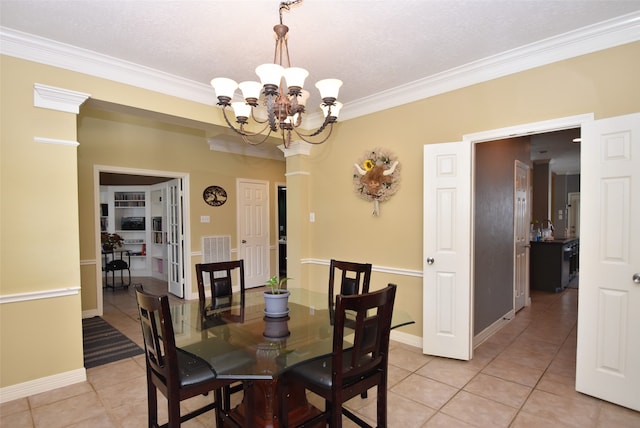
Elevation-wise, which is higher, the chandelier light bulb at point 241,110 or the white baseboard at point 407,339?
the chandelier light bulb at point 241,110

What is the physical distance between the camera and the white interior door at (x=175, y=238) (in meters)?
5.38

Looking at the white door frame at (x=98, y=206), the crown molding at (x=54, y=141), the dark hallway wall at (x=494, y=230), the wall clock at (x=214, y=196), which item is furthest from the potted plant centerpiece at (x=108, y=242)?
the dark hallway wall at (x=494, y=230)

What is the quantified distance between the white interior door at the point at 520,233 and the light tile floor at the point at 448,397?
3.86ft

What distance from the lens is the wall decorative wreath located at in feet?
11.7

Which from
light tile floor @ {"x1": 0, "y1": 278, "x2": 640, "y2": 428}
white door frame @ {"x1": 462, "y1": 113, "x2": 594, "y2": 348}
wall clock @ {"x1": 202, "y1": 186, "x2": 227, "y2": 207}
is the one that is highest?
white door frame @ {"x1": 462, "y1": 113, "x2": 594, "y2": 348}

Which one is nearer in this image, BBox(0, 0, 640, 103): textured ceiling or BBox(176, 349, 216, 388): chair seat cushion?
BBox(176, 349, 216, 388): chair seat cushion

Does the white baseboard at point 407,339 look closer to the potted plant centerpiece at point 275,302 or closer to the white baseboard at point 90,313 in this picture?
the potted plant centerpiece at point 275,302

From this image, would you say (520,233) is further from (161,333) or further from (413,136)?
(161,333)

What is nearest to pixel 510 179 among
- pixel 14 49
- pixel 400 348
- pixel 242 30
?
pixel 400 348

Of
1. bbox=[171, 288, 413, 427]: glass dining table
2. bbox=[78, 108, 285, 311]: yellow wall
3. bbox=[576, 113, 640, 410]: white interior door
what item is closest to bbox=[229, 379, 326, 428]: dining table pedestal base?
bbox=[171, 288, 413, 427]: glass dining table

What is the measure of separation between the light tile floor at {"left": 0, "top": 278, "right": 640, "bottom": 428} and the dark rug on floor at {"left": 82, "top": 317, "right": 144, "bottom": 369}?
0.18 m

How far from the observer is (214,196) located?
5.64m

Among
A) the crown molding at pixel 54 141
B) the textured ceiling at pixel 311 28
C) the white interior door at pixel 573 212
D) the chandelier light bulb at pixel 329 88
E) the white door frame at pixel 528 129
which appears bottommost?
the white interior door at pixel 573 212

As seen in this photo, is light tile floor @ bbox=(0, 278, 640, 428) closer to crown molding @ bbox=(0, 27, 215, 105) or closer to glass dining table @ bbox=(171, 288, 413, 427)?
glass dining table @ bbox=(171, 288, 413, 427)
